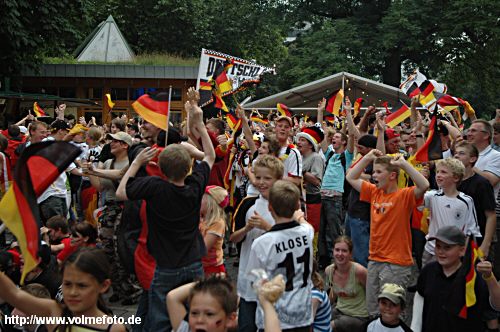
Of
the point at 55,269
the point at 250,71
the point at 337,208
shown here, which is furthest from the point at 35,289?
the point at 250,71

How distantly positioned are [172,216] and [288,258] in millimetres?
1022

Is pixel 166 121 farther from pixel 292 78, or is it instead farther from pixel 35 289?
pixel 292 78

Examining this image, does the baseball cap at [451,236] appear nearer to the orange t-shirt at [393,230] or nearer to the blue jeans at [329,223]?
the orange t-shirt at [393,230]

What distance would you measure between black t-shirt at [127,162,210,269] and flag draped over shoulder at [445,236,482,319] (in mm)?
1965

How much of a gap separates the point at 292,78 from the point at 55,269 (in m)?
32.3

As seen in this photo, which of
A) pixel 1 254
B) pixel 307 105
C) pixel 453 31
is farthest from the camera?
pixel 453 31

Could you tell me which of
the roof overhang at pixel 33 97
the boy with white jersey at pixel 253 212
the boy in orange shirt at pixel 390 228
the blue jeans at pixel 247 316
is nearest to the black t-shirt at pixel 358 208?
the boy in orange shirt at pixel 390 228

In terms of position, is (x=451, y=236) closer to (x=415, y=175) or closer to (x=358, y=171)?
(x=415, y=175)

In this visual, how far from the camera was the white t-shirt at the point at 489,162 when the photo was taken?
673 centimetres

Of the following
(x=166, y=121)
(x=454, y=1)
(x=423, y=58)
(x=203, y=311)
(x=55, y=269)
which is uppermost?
(x=454, y=1)

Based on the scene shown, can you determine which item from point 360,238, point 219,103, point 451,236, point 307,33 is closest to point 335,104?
point 219,103

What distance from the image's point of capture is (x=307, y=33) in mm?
37625

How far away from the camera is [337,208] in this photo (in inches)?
363

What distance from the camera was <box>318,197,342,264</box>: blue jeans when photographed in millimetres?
9227
